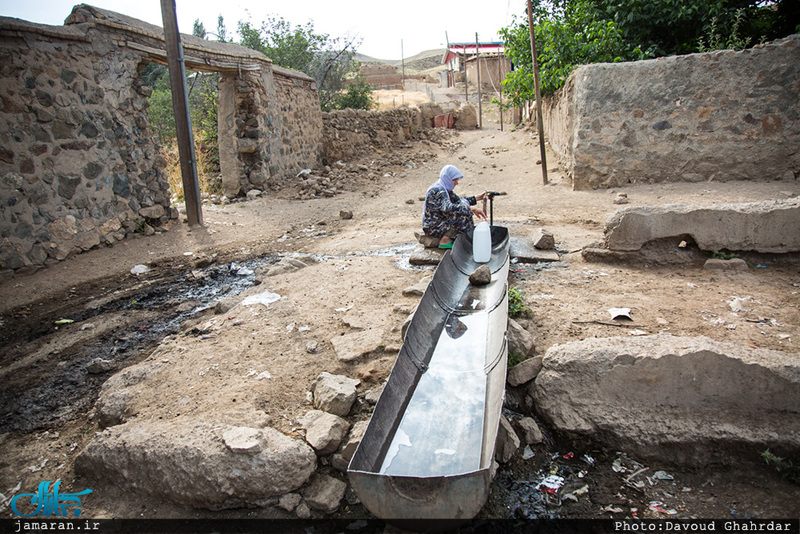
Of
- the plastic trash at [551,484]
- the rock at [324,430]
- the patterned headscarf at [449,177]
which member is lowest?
the plastic trash at [551,484]

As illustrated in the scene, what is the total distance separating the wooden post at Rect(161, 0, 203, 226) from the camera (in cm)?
700

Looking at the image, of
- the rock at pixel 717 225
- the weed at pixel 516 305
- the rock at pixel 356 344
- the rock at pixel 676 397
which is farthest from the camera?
the rock at pixel 717 225

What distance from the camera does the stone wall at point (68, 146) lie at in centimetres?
526

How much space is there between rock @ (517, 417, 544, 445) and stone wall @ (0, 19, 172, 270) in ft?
18.2

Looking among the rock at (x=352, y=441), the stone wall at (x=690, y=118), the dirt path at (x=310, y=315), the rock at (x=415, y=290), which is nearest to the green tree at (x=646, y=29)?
the stone wall at (x=690, y=118)

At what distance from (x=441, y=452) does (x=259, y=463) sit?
3.16ft

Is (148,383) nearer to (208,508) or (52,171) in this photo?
(208,508)

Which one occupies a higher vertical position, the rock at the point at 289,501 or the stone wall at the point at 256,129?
the stone wall at the point at 256,129

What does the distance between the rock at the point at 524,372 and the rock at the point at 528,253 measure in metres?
2.26

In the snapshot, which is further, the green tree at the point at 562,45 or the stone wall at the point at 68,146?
the green tree at the point at 562,45

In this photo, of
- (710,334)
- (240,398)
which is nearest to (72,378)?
(240,398)

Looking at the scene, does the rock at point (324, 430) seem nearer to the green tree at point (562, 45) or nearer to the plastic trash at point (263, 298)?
the plastic trash at point (263, 298)

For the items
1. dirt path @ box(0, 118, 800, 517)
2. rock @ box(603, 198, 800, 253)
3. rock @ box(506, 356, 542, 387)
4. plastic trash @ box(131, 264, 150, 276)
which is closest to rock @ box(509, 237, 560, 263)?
dirt path @ box(0, 118, 800, 517)

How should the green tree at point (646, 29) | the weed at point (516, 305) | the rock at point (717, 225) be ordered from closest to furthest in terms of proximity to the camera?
the weed at point (516, 305) → the rock at point (717, 225) → the green tree at point (646, 29)
